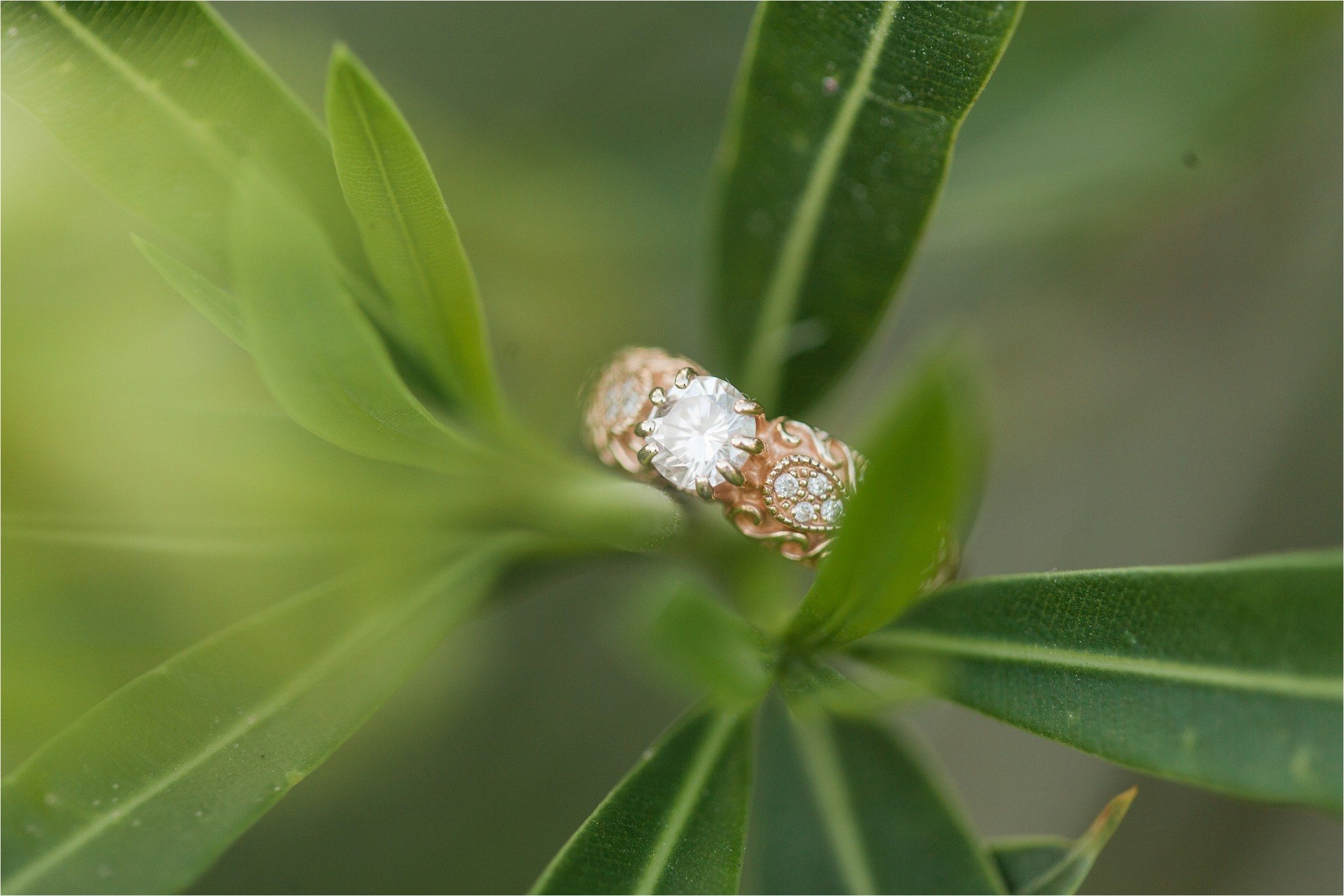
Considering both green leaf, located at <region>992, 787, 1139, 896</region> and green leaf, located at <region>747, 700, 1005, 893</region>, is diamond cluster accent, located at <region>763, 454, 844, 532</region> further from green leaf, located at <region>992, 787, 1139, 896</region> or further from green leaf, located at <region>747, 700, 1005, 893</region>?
green leaf, located at <region>992, 787, 1139, 896</region>

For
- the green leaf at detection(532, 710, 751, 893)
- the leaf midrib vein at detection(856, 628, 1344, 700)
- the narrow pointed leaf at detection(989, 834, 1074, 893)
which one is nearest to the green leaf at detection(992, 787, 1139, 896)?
the narrow pointed leaf at detection(989, 834, 1074, 893)

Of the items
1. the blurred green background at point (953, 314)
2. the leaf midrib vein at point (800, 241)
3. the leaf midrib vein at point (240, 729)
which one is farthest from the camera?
the blurred green background at point (953, 314)

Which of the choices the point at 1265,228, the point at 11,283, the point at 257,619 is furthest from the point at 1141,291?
the point at 11,283

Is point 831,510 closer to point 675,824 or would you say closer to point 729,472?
point 729,472

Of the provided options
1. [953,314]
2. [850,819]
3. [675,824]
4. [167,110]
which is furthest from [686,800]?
[953,314]

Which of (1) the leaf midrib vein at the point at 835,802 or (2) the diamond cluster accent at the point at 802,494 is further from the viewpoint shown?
(1) the leaf midrib vein at the point at 835,802

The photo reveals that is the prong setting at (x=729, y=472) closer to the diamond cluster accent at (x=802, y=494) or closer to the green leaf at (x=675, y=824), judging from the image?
the diamond cluster accent at (x=802, y=494)

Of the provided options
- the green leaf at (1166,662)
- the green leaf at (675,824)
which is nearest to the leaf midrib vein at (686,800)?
the green leaf at (675,824)
